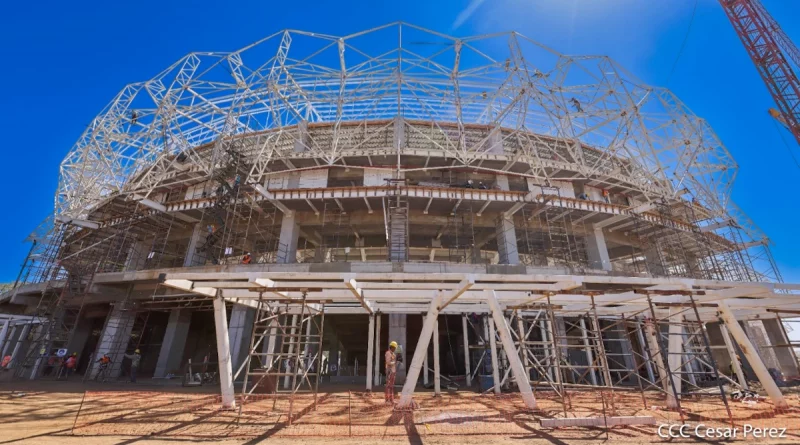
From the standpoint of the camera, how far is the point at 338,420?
24.8 feet

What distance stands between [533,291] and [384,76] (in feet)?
52.3

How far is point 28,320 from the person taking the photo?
23281 millimetres

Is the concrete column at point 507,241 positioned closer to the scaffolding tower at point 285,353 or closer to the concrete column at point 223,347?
the scaffolding tower at point 285,353

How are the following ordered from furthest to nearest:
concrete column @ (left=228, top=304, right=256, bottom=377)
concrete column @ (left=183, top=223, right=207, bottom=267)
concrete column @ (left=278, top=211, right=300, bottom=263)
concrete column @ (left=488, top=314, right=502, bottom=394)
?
concrete column @ (left=183, top=223, right=207, bottom=267), concrete column @ (left=278, top=211, right=300, bottom=263), concrete column @ (left=228, top=304, right=256, bottom=377), concrete column @ (left=488, top=314, right=502, bottom=394)

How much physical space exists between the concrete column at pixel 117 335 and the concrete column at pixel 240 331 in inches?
265

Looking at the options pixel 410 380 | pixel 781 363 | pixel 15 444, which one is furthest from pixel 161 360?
pixel 781 363

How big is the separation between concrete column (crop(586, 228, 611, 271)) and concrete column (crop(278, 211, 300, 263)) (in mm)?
17978

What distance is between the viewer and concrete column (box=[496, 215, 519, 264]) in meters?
19.6

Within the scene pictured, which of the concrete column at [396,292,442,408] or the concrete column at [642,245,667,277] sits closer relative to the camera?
the concrete column at [396,292,442,408]

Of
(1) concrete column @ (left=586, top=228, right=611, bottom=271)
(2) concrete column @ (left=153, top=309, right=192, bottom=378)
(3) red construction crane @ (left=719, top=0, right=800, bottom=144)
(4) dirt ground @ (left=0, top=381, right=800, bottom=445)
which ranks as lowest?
(4) dirt ground @ (left=0, top=381, right=800, bottom=445)

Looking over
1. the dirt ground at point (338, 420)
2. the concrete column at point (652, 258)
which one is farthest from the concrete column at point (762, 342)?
the dirt ground at point (338, 420)

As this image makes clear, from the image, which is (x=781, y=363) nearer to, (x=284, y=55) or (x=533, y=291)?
(x=533, y=291)

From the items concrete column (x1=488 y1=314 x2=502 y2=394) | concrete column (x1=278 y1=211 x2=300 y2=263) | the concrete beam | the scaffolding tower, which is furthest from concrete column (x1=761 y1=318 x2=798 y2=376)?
the concrete beam

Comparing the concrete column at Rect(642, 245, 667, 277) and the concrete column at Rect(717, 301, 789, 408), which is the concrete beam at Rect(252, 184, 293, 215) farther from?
the concrete column at Rect(642, 245, 667, 277)
